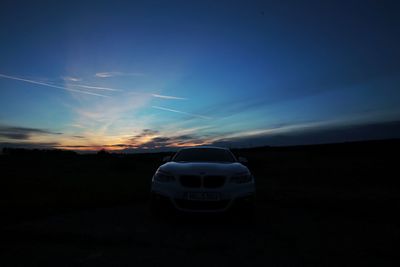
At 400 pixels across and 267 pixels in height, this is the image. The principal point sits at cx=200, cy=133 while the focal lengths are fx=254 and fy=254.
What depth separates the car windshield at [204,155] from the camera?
614cm

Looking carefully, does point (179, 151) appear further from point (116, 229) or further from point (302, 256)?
point (302, 256)

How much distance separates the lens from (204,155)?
6402 millimetres

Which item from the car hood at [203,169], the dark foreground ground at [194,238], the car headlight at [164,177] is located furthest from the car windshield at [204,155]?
the dark foreground ground at [194,238]

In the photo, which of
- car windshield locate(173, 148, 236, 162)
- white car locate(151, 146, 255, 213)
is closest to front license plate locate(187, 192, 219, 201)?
white car locate(151, 146, 255, 213)

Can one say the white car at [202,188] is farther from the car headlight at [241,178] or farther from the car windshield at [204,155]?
the car windshield at [204,155]

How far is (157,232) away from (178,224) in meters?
0.62

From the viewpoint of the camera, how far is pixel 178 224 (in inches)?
191

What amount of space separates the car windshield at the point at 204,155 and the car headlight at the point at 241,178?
1.09m

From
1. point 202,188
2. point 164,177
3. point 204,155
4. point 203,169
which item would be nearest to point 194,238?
point 202,188

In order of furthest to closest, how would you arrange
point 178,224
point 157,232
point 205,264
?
1. point 178,224
2. point 157,232
3. point 205,264

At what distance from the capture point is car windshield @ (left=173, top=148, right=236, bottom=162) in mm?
6141

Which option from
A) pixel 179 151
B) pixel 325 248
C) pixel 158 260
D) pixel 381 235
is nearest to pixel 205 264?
pixel 158 260

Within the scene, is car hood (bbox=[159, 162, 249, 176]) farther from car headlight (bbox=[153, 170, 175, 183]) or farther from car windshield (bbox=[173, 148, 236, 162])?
car windshield (bbox=[173, 148, 236, 162])

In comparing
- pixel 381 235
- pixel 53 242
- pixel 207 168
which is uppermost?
pixel 207 168
